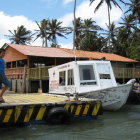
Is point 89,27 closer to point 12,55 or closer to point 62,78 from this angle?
point 12,55

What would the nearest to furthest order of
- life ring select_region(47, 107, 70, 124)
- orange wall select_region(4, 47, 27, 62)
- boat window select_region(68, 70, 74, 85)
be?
life ring select_region(47, 107, 70, 124)
boat window select_region(68, 70, 74, 85)
orange wall select_region(4, 47, 27, 62)

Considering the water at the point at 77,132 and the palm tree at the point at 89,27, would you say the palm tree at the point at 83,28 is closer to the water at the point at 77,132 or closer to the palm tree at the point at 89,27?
the palm tree at the point at 89,27

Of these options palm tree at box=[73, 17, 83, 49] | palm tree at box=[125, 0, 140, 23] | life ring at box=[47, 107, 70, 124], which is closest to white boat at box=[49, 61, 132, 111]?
life ring at box=[47, 107, 70, 124]

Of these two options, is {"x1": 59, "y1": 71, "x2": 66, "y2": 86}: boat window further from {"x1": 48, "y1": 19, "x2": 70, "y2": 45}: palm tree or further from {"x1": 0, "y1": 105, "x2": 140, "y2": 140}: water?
{"x1": 48, "y1": 19, "x2": 70, "y2": 45}: palm tree

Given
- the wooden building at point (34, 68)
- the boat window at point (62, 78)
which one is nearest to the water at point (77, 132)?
the boat window at point (62, 78)

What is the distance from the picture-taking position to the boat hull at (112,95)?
12.8 m

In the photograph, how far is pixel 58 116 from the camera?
8.93 m

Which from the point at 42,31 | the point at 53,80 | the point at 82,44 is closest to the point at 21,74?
the point at 53,80

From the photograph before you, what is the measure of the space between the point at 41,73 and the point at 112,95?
35.6 feet

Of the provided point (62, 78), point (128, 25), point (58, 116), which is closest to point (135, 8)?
point (128, 25)

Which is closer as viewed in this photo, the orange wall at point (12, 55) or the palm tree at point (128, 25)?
the orange wall at point (12, 55)

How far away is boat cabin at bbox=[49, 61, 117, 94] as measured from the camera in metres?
12.9

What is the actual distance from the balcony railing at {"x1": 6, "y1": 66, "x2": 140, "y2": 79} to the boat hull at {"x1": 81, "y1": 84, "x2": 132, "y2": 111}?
1004cm

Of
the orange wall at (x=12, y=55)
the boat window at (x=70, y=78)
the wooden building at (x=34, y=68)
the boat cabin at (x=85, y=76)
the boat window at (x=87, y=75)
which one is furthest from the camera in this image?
the orange wall at (x=12, y=55)
